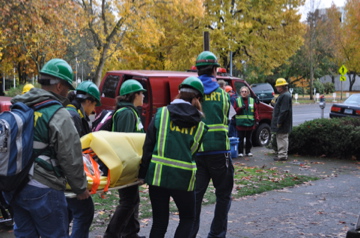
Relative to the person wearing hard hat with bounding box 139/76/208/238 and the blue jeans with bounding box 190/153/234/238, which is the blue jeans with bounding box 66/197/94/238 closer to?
the person wearing hard hat with bounding box 139/76/208/238

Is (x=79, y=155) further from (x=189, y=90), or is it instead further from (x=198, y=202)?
(x=198, y=202)

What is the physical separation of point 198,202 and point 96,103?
161cm

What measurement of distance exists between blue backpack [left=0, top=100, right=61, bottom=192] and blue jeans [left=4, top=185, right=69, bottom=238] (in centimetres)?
11

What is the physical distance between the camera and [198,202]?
5.05 metres

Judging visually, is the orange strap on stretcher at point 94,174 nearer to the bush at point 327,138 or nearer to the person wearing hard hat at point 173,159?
the person wearing hard hat at point 173,159

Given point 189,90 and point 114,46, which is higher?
point 114,46

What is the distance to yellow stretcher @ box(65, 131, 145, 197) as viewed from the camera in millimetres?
4242

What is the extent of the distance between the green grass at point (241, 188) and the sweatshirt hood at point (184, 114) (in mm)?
2485

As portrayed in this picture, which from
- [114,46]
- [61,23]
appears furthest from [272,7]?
[61,23]

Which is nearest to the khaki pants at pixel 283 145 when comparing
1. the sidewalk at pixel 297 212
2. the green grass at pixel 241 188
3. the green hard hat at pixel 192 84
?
the green grass at pixel 241 188

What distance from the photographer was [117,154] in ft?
14.2

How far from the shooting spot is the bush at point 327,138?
443 inches

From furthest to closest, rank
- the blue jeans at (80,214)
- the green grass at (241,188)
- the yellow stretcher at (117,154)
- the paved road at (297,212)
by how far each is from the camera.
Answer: the green grass at (241,188)
the paved road at (297,212)
the blue jeans at (80,214)
the yellow stretcher at (117,154)

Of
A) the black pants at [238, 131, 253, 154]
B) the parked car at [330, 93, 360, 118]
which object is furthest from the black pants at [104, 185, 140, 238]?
the parked car at [330, 93, 360, 118]
